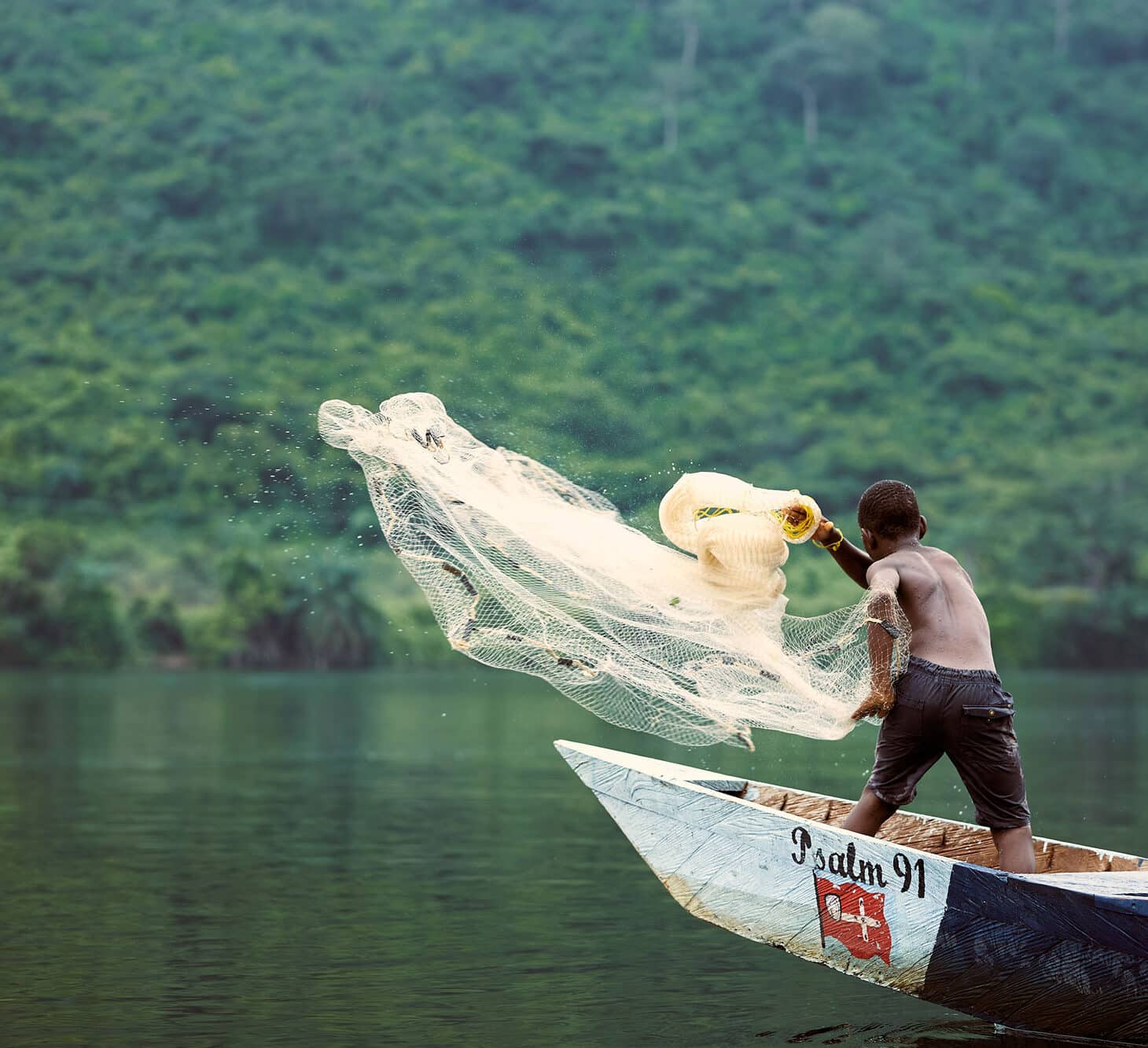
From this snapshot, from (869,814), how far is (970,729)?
66 centimetres

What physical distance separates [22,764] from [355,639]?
1423 inches

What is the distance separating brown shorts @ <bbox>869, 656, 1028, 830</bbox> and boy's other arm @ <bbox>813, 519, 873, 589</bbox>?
0.66m

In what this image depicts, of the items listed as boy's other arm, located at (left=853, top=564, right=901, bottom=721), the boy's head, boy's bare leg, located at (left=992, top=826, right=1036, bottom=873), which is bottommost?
boy's bare leg, located at (left=992, top=826, right=1036, bottom=873)

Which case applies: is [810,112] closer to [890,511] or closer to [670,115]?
[670,115]

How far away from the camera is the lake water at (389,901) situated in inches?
280

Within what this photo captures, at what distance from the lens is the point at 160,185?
8688 centimetres

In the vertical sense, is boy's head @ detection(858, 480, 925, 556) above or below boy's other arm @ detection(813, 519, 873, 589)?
above

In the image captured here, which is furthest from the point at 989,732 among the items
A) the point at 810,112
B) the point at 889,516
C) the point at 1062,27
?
the point at 1062,27

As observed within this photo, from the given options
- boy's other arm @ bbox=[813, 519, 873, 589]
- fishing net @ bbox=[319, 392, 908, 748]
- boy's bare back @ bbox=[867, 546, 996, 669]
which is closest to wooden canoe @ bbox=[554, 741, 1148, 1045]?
fishing net @ bbox=[319, 392, 908, 748]

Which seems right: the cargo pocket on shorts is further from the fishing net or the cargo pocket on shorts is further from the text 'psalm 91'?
the fishing net

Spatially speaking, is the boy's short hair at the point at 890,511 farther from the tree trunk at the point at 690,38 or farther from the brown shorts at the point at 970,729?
the tree trunk at the point at 690,38

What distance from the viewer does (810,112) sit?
318 ft

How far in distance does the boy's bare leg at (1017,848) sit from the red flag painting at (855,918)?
1.71 feet

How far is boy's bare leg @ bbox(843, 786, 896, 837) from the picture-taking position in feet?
23.6
